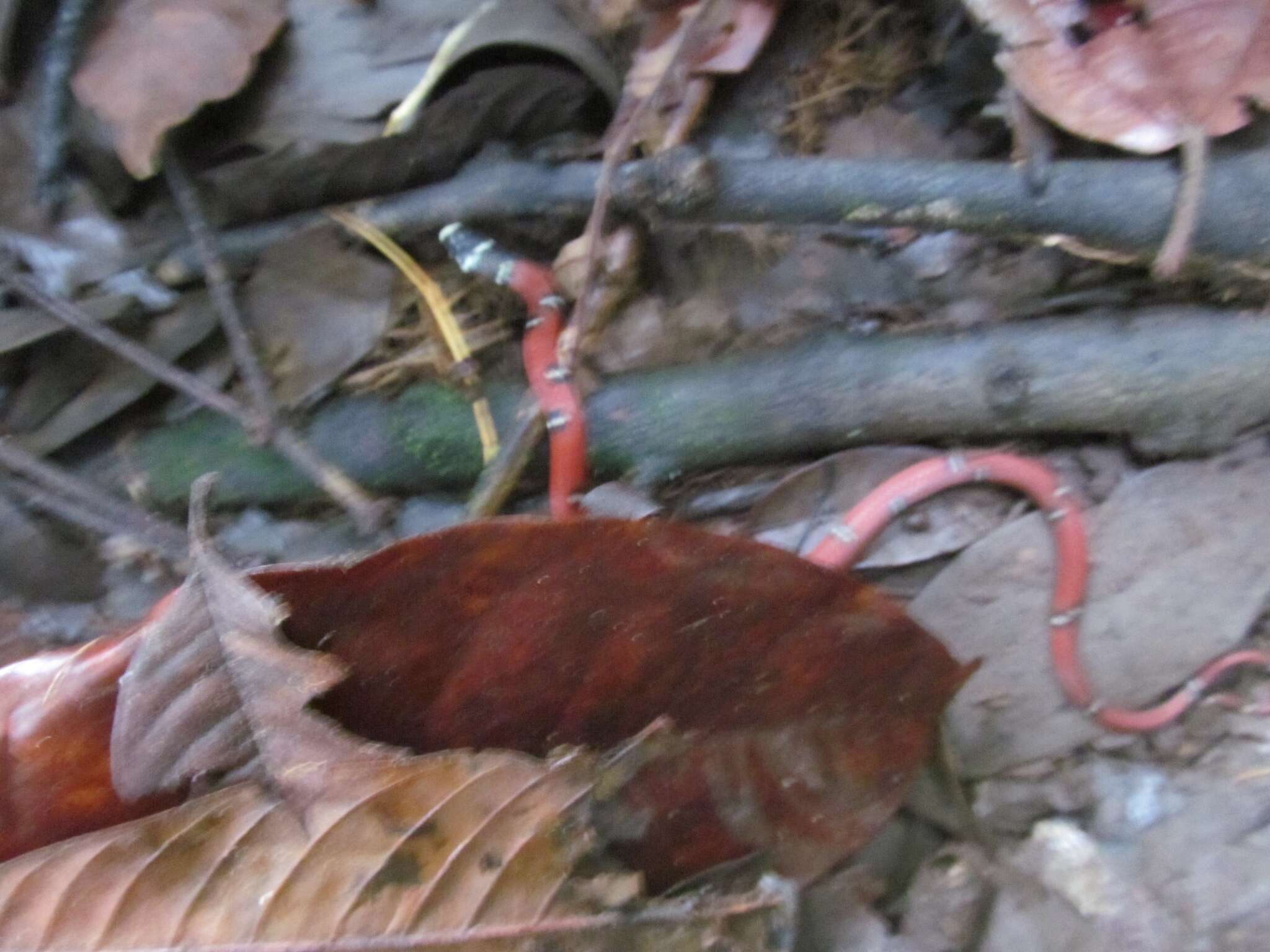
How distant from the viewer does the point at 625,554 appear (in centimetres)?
122

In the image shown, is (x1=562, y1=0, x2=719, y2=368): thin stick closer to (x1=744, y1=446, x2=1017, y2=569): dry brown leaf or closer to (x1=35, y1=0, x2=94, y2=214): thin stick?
(x1=744, y1=446, x2=1017, y2=569): dry brown leaf

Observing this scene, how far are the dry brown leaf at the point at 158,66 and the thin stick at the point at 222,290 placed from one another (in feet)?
0.17

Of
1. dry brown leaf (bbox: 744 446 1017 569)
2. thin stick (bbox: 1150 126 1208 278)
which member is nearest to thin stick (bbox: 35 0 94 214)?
dry brown leaf (bbox: 744 446 1017 569)

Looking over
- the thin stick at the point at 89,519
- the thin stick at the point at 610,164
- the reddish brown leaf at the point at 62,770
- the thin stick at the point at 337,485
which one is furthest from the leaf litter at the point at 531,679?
the thin stick at the point at 337,485

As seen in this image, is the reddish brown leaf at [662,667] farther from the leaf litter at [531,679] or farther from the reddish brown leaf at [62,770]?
the reddish brown leaf at [62,770]

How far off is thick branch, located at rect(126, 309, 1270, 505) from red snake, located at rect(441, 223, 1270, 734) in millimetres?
46

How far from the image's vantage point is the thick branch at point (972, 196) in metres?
1.53

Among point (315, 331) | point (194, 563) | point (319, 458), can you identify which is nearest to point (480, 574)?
point (194, 563)

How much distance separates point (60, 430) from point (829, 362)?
1.38m

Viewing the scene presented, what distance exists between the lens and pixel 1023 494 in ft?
5.75

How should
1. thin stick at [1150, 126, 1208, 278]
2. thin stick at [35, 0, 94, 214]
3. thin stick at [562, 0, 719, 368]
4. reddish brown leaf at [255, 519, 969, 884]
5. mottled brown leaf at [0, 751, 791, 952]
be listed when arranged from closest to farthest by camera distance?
mottled brown leaf at [0, 751, 791, 952]
reddish brown leaf at [255, 519, 969, 884]
thin stick at [1150, 126, 1208, 278]
thin stick at [562, 0, 719, 368]
thin stick at [35, 0, 94, 214]

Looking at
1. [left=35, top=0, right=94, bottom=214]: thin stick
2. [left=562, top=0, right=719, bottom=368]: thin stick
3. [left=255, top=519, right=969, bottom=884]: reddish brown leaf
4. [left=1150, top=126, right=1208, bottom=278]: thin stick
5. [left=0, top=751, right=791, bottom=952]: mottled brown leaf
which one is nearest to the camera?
[left=0, top=751, right=791, bottom=952]: mottled brown leaf

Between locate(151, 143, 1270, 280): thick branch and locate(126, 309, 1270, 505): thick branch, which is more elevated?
locate(151, 143, 1270, 280): thick branch

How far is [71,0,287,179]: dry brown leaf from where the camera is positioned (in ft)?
5.67
